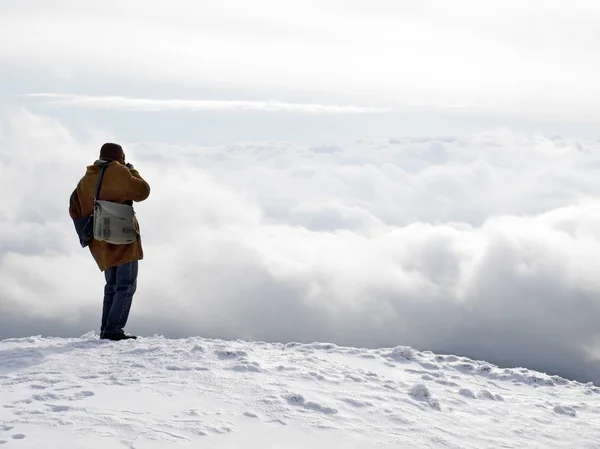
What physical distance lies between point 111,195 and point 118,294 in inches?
48.6

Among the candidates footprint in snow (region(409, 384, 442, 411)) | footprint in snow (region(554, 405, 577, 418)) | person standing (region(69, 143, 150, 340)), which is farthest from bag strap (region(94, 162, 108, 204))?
footprint in snow (region(554, 405, 577, 418))

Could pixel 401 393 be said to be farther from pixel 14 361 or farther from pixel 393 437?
pixel 14 361

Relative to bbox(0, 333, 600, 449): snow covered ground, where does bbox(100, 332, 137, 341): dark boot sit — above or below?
above

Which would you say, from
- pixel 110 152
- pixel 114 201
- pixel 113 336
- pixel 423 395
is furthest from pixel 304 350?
pixel 110 152

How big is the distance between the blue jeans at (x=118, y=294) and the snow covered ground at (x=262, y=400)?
0.29 meters

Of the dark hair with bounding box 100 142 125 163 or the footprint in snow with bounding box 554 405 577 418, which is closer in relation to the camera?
the footprint in snow with bounding box 554 405 577 418

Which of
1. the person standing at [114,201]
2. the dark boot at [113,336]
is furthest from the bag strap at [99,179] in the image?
the dark boot at [113,336]

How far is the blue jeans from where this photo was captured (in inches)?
287

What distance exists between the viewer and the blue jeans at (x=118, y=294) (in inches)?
287

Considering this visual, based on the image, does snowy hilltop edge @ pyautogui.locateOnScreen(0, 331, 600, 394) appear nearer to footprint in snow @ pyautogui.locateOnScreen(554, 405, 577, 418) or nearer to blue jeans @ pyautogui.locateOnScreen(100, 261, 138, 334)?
blue jeans @ pyautogui.locateOnScreen(100, 261, 138, 334)

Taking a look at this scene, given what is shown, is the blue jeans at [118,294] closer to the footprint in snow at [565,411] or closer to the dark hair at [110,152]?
the dark hair at [110,152]

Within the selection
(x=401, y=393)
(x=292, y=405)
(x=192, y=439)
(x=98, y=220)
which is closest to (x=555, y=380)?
(x=401, y=393)

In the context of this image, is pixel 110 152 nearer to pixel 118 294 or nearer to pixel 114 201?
pixel 114 201

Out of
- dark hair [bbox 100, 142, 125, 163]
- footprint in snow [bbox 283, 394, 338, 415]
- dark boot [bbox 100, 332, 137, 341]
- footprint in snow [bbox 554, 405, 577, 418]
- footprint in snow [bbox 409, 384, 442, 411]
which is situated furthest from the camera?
dark boot [bbox 100, 332, 137, 341]
